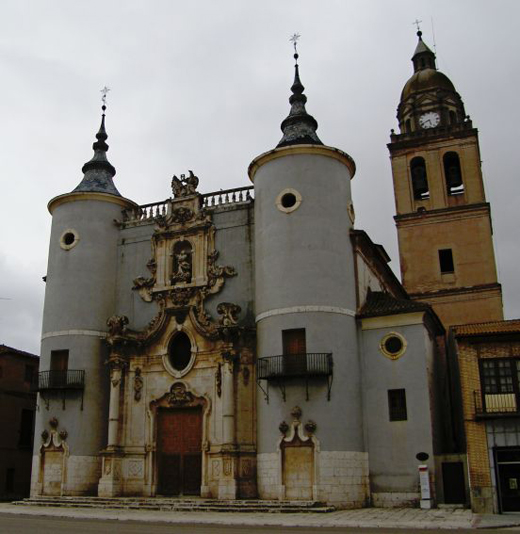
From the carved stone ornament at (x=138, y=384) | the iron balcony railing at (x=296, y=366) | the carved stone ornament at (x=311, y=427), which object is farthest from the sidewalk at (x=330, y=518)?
the carved stone ornament at (x=138, y=384)

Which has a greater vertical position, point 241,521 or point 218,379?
point 218,379

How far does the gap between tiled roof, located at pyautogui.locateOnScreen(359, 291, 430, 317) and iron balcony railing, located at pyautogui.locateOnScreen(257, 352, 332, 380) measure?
3.04m

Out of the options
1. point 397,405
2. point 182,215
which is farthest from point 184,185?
point 397,405

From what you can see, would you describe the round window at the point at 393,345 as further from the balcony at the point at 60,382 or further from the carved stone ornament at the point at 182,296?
the balcony at the point at 60,382

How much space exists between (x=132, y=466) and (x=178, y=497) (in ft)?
9.44

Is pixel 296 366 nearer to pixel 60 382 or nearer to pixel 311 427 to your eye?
pixel 311 427

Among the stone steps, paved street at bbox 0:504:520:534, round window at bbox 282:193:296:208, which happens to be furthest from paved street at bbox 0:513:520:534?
round window at bbox 282:193:296:208

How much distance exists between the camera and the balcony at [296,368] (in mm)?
27812

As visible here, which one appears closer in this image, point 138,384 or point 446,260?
point 138,384

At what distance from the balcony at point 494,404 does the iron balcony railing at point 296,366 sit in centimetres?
591

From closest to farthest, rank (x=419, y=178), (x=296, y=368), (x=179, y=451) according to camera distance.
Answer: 1. (x=296, y=368)
2. (x=179, y=451)
3. (x=419, y=178)

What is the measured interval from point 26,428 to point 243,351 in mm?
19098

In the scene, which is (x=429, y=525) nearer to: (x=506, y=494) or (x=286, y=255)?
(x=506, y=494)

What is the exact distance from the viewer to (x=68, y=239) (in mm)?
35875
